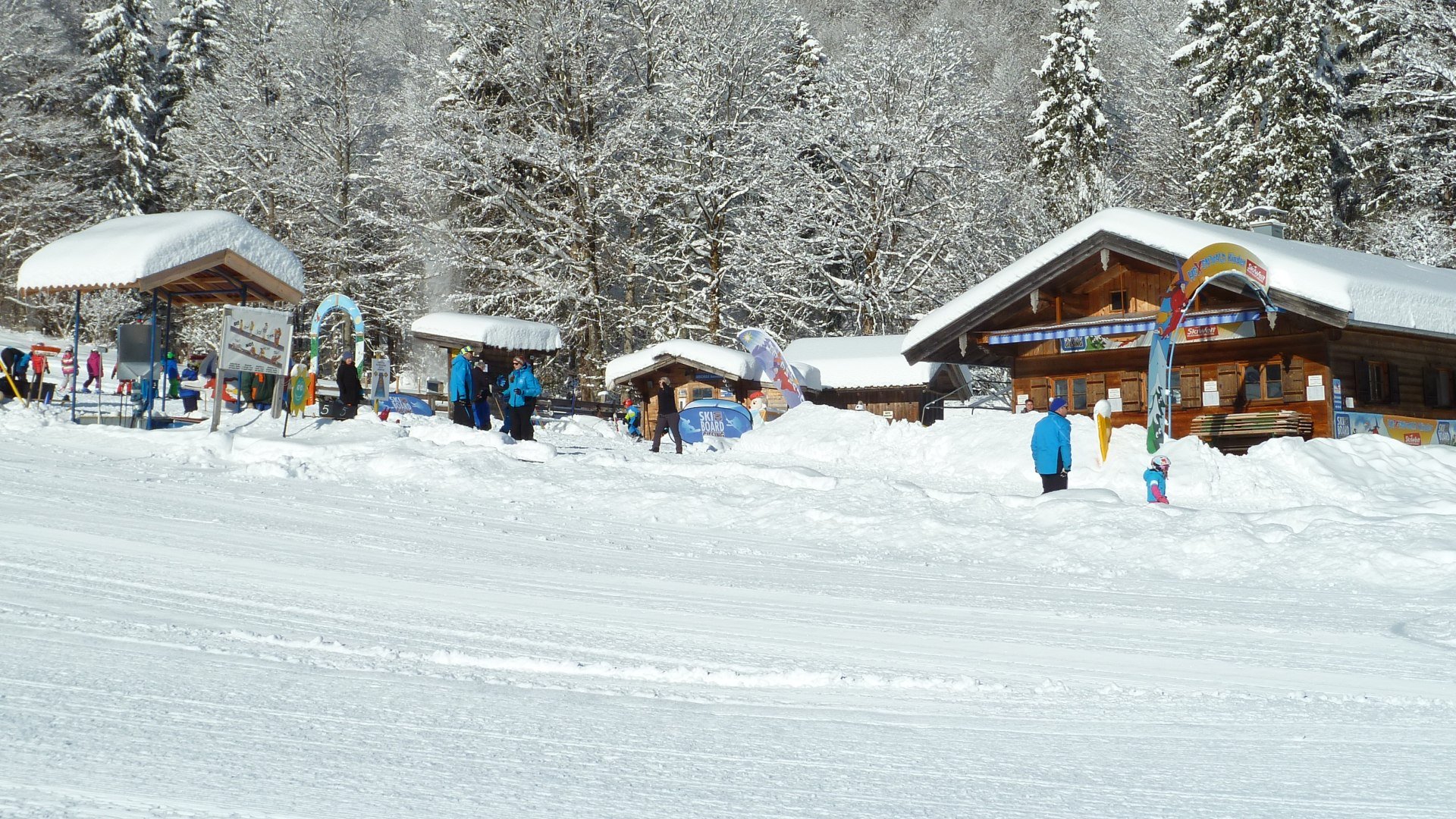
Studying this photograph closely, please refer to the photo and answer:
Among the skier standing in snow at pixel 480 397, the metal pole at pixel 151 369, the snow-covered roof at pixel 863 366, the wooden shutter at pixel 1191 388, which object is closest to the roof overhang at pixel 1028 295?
the wooden shutter at pixel 1191 388

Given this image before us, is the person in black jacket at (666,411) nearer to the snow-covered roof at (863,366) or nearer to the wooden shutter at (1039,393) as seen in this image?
the wooden shutter at (1039,393)

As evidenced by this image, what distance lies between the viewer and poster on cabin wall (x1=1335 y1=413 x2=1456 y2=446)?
75.9ft

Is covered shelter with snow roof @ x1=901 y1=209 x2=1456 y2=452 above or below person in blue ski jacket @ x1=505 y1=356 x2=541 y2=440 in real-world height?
above

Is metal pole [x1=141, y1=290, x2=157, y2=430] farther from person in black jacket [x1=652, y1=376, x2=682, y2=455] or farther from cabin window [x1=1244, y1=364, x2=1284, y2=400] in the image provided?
cabin window [x1=1244, y1=364, x2=1284, y2=400]

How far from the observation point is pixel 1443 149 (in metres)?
34.8

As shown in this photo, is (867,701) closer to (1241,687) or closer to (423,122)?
(1241,687)

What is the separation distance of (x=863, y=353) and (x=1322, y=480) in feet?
66.7

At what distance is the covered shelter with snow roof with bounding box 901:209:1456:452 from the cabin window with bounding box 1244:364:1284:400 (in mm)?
24

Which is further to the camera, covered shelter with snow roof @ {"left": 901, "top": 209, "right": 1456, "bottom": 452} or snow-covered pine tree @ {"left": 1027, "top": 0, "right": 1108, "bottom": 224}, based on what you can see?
snow-covered pine tree @ {"left": 1027, "top": 0, "right": 1108, "bottom": 224}

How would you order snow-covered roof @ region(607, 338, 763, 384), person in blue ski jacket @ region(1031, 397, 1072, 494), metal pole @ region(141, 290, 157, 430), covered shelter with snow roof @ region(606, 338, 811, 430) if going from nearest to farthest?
person in blue ski jacket @ region(1031, 397, 1072, 494), metal pole @ region(141, 290, 157, 430), snow-covered roof @ region(607, 338, 763, 384), covered shelter with snow roof @ region(606, 338, 811, 430)

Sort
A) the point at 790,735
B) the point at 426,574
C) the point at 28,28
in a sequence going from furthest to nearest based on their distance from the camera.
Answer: the point at 28,28 < the point at 426,574 < the point at 790,735

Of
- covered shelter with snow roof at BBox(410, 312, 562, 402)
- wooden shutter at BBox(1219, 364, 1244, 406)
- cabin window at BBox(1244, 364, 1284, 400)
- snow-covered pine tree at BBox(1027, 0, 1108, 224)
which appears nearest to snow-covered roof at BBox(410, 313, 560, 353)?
covered shelter with snow roof at BBox(410, 312, 562, 402)

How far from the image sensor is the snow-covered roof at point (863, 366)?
35344 mm

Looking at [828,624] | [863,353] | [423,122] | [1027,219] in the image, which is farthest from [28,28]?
[828,624]
